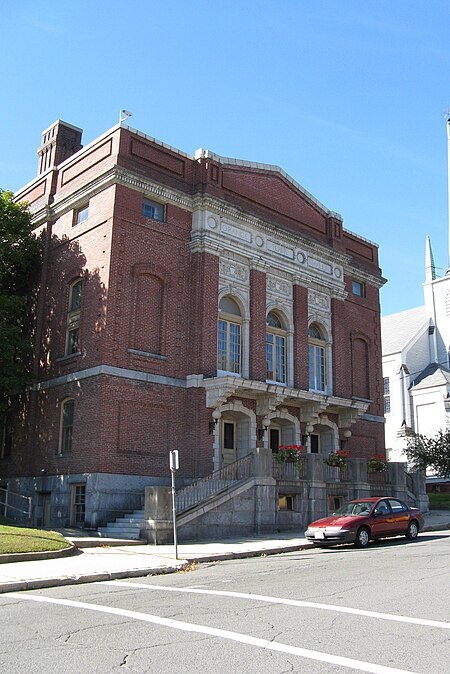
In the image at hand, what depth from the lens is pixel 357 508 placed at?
21016 mm

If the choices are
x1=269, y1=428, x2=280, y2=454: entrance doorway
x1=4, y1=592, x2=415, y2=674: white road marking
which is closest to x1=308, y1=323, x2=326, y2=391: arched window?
x1=269, y1=428, x2=280, y2=454: entrance doorway

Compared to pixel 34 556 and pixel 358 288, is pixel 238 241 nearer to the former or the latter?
pixel 358 288

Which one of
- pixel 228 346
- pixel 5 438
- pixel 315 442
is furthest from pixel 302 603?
pixel 315 442

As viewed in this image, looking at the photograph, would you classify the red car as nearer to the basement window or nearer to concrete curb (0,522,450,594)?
concrete curb (0,522,450,594)

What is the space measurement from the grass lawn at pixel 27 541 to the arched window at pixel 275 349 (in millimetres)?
13134

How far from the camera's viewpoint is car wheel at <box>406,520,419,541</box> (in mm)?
21453

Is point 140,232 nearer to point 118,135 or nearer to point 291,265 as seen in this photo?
point 118,135

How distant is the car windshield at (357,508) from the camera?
20697 mm

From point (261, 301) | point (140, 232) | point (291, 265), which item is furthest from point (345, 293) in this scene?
point (140, 232)

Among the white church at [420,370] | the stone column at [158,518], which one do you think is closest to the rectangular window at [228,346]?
the stone column at [158,518]

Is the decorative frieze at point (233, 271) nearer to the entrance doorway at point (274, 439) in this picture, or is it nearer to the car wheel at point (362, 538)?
the entrance doorway at point (274, 439)

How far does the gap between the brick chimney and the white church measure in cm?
3483

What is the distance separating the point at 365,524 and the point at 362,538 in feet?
1.34

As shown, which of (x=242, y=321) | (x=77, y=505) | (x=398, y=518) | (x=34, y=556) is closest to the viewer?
(x=34, y=556)
